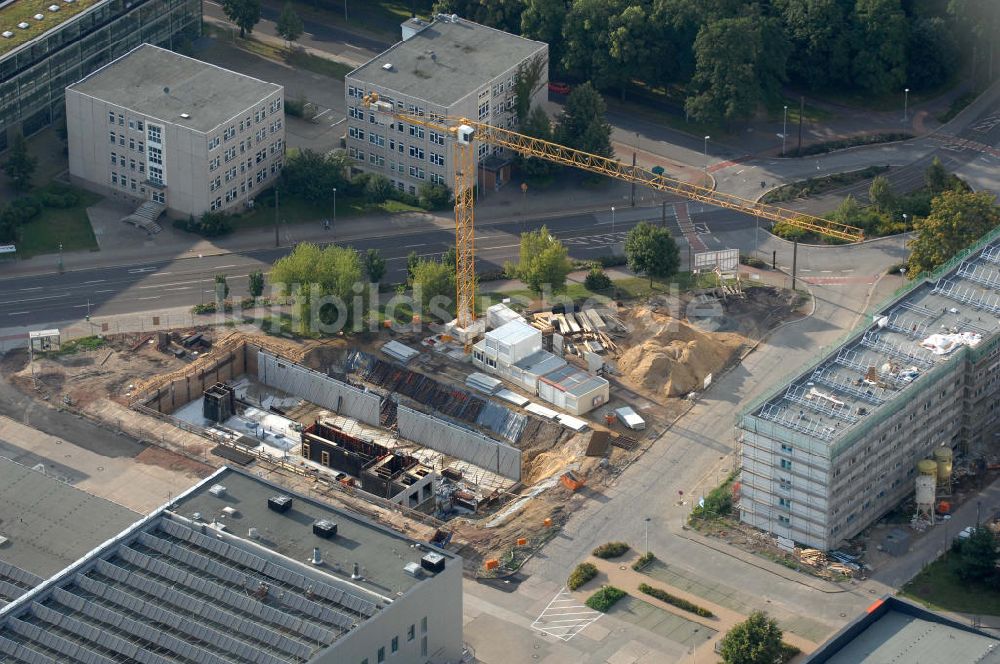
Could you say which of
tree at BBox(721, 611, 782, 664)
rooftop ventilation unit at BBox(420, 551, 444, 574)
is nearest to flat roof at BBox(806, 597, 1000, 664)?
tree at BBox(721, 611, 782, 664)

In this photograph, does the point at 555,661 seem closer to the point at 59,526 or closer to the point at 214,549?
the point at 214,549

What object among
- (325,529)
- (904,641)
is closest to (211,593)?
(325,529)

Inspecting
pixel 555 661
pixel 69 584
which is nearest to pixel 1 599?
pixel 69 584

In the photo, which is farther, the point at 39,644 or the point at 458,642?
the point at 458,642

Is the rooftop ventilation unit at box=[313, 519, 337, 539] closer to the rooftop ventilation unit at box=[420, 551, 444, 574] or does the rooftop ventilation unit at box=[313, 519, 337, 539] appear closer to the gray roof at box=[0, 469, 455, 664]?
the gray roof at box=[0, 469, 455, 664]

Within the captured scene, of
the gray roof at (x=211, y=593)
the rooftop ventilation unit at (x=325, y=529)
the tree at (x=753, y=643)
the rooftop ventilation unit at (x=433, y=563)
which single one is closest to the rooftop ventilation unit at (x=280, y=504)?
the gray roof at (x=211, y=593)
